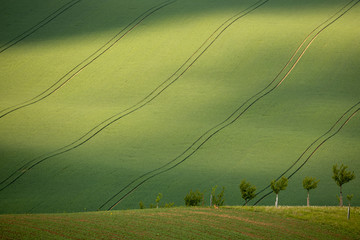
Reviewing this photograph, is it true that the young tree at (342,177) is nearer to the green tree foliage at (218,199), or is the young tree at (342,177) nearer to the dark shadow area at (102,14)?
the green tree foliage at (218,199)

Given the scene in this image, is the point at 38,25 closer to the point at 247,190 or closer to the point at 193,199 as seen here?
the point at 193,199

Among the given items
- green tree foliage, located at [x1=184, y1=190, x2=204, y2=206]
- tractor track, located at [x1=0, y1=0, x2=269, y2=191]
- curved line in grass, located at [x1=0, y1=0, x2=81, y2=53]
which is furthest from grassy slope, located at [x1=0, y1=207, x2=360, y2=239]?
curved line in grass, located at [x1=0, y1=0, x2=81, y2=53]

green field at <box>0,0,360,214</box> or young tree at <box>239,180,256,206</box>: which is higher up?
green field at <box>0,0,360,214</box>

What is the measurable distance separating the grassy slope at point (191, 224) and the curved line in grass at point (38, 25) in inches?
933

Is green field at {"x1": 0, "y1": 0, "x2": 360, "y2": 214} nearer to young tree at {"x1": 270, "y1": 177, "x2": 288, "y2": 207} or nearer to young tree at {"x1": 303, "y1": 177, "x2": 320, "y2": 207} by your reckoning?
young tree at {"x1": 303, "y1": 177, "x2": 320, "y2": 207}

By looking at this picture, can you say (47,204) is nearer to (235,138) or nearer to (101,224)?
(101,224)

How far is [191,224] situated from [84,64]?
20.7m

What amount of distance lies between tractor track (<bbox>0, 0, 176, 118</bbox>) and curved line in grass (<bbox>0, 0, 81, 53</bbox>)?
6.31 meters

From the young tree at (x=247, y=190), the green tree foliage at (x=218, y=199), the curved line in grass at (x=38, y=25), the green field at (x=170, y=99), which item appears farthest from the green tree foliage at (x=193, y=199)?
the curved line in grass at (x=38, y=25)

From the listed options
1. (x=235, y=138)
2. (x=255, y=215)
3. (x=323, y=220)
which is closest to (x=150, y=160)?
(x=235, y=138)

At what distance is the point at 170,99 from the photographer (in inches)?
1296

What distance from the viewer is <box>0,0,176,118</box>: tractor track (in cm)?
3250

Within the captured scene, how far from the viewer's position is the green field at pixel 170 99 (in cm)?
2595

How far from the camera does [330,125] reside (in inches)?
1180
